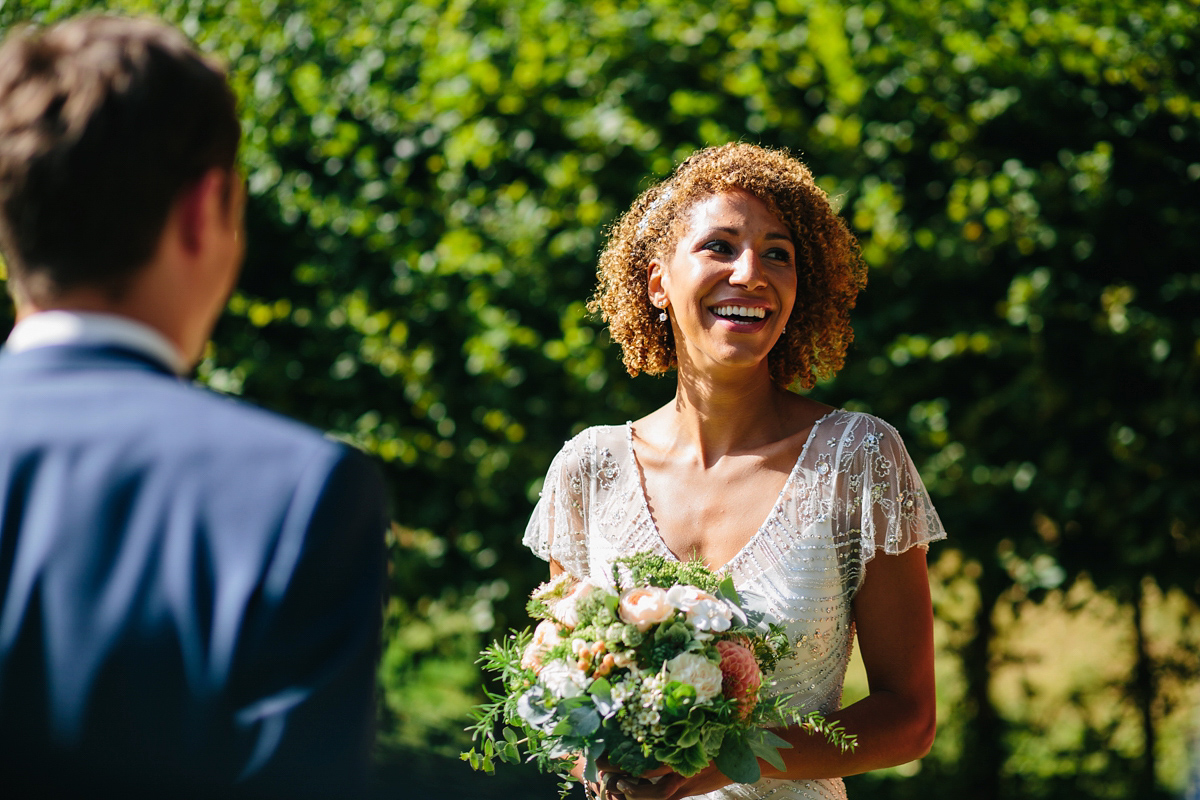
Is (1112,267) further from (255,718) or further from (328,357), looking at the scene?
(255,718)

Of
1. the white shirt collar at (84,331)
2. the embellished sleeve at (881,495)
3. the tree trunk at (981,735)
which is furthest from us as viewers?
the tree trunk at (981,735)

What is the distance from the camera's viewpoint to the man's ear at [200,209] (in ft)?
3.92

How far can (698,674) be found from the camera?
2076 millimetres

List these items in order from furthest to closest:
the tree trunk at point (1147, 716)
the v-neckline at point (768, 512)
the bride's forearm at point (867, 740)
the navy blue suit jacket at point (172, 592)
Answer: the tree trunk at point (1147, 716) → the v-neckline at point (768, 512) → the bride's forearm at point (867, 740) → the navy blue suit jacket at point (172, 592)

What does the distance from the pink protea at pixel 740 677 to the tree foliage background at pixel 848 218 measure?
2410 mm

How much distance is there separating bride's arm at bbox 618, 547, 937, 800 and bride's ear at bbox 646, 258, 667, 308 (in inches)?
37.5

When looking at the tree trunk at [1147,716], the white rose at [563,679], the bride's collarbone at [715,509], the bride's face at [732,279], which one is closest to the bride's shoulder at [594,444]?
the bride's collarbone at [715,509]

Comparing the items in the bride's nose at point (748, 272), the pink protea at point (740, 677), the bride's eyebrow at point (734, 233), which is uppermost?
the bride's eyebrow at point (734, 233)

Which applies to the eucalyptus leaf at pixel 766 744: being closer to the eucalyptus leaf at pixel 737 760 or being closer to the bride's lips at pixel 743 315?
the eucalyptus leaf at pixel 737 760

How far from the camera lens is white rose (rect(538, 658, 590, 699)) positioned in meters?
2.13

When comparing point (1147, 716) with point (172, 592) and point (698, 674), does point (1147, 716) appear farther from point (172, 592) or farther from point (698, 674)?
point (172, 592)

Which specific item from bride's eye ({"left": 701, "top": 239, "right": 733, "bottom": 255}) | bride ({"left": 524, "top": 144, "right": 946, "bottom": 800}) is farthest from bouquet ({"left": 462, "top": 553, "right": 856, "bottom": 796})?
bride's eye ({"left": 701, "top": 239, "right": 733, "bottom": 255})

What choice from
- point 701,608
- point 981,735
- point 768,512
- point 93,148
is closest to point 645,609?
point 701,608

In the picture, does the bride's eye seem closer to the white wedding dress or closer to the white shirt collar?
the white wedding dress
